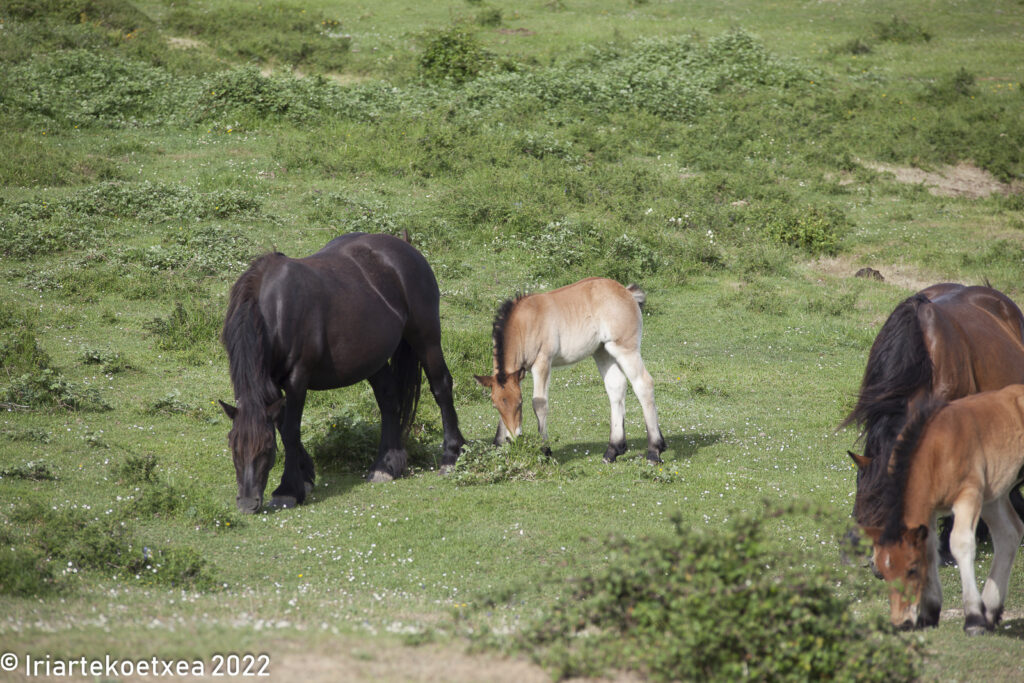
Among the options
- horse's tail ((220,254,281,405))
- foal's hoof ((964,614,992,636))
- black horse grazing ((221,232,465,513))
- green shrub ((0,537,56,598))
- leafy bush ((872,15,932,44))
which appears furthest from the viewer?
leafy bush ((872,15,932,44))

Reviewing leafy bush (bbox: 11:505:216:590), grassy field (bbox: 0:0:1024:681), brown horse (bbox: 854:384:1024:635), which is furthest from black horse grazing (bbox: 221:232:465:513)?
brown horse (bbox: 854:384:1024:635)

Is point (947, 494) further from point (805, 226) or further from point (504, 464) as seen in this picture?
point (805, 226)

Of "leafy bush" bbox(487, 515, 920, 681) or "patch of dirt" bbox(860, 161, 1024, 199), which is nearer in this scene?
"leafy bush" bbox(487, 515, 920, 681)

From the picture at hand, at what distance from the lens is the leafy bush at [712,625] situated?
199 inches

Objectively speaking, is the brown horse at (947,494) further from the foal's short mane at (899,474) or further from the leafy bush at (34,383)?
the leafy bush at (34,383)

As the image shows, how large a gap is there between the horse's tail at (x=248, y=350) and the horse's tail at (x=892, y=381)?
16.3 feet

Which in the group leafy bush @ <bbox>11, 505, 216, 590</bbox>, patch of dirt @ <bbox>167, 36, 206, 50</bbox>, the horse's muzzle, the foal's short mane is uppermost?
patch of dirt @ <bbox>167, 36, 206, 50</bbox>

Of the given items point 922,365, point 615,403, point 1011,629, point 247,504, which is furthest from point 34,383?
point 1011,629

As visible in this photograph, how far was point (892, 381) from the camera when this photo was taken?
789 centimetres

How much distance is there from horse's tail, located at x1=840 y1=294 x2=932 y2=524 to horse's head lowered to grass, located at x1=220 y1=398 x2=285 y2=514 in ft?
16.2

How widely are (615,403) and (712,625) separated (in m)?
6.14

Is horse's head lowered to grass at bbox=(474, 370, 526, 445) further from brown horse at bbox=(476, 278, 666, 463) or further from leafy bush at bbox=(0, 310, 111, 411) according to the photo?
leafy bush at bbox=(0, 310, 111, 411)

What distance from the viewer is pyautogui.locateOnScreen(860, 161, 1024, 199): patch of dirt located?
23344 mm

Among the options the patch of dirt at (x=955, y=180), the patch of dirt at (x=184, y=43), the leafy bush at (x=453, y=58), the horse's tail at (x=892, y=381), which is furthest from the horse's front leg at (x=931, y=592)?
the patch of dirt at (x=184, y=43)
